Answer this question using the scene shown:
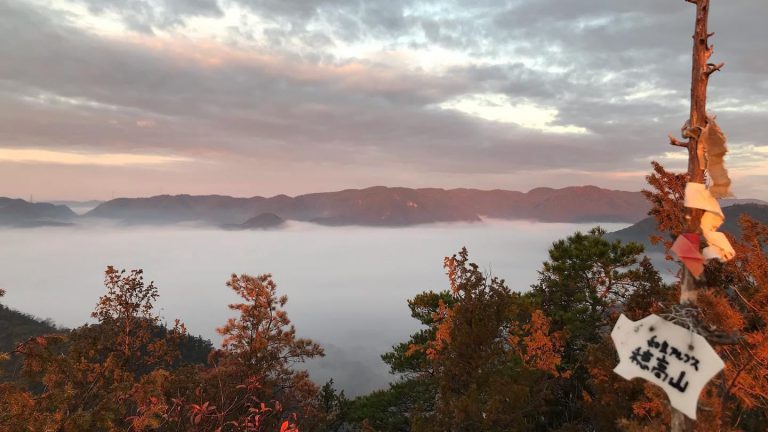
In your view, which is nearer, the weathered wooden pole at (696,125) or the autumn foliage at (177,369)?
the weathered wooden pole at (696,125)

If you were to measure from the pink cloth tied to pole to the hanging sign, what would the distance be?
0.51 m

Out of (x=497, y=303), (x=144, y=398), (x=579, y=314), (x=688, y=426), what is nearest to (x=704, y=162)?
(x=688, y=426)

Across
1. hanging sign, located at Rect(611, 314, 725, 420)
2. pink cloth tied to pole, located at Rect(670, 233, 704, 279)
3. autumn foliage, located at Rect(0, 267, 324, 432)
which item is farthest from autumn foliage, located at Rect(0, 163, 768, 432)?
pink cloth tied to pole, located at Rect(670, 233, 704, 279)

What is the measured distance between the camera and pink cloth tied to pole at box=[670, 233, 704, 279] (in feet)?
10.5

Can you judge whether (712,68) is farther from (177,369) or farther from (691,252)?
(177,369)

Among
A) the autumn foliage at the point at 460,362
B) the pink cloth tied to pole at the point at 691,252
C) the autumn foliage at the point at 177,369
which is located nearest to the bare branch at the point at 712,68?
the pink cloth tied to pole at the point at 691,252

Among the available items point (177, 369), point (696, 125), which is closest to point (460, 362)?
point (696, 125)

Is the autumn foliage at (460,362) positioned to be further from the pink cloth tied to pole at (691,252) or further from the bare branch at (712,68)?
the bare branch at (712,68)

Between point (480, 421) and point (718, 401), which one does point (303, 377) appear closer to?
point (480, 421)

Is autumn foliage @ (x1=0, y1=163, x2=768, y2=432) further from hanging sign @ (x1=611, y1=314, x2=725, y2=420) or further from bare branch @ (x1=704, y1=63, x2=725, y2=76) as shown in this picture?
bare branch @ (x1=704, y1=63, x2=725, y2=76)

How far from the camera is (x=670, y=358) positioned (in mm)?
3350

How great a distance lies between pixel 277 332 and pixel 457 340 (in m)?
7.84

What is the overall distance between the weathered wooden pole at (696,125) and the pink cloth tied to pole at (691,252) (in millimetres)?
288

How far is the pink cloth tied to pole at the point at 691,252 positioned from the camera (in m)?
3.19
